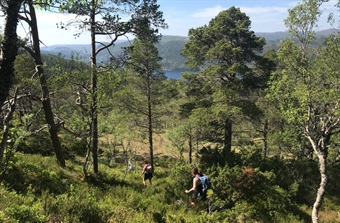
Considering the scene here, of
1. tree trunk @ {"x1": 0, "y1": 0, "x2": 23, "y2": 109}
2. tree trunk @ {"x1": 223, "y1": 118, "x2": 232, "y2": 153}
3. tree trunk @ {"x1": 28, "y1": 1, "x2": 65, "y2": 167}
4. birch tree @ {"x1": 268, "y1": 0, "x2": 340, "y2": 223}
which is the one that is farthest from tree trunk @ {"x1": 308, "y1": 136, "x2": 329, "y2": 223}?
tree trunk @ {"x1": 0, "y1": 0, "x2": 23, "y2": 109}

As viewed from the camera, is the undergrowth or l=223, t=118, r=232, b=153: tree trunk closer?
the undergrowth

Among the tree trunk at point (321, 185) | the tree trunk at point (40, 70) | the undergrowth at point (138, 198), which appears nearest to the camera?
the undergrowth at point (138, 198)

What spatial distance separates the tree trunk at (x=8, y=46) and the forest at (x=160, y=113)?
0.01m

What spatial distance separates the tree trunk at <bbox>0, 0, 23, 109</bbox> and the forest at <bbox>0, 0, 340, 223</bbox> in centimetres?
1

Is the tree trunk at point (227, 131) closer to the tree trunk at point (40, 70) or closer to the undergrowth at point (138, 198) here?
the undergrowth at point (138, 198)

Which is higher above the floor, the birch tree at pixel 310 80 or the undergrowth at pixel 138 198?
the birch tree at pixel 310 80

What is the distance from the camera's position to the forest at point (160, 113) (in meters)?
6.64

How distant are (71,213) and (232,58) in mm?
15733

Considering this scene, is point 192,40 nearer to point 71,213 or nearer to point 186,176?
point 186,176

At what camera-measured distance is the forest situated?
21.8ft

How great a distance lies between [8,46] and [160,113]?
21.2 metres

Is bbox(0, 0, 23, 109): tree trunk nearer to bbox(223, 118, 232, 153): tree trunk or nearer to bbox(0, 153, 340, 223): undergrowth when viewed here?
bbox(0, 153, 340, 223): undergrowth

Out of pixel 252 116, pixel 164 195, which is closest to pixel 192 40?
pixel 252 116

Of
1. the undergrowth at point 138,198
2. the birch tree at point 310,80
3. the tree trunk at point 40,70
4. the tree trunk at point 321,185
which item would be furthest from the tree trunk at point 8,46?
the tree trunk at point 321,185
